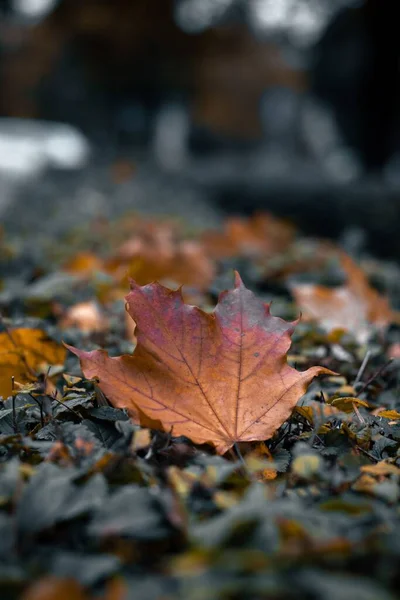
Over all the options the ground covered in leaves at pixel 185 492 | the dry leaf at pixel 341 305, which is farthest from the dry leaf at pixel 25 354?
the dry leaf at pixel 341 305

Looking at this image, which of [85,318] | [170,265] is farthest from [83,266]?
[85,318]

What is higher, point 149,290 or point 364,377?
point 149,290

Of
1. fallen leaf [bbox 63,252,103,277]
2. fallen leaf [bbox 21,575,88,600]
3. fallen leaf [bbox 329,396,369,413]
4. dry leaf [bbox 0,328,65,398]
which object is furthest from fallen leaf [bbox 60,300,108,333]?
fallen leaf [bbox 21,575,88,600]

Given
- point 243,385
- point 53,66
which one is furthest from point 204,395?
point 53,66

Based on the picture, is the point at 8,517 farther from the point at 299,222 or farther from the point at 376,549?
the point at 299,222

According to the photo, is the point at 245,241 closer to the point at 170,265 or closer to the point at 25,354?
the point at 170,265

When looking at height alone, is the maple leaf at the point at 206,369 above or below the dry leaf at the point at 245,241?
above

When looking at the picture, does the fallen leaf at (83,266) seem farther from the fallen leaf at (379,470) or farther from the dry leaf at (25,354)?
the fallen leaf at (379,470)
